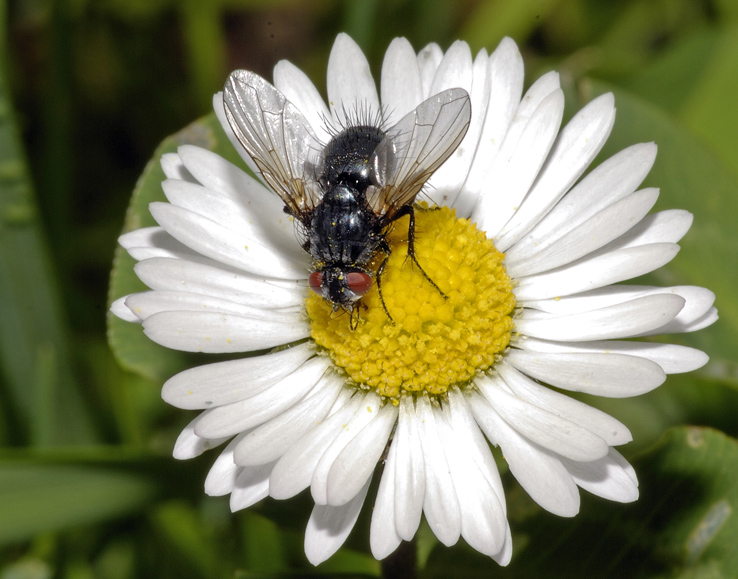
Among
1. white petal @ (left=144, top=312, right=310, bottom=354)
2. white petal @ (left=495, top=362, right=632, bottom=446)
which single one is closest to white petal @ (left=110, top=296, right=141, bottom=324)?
white petal @ (left=144, top=312, right=310, bottom=354)

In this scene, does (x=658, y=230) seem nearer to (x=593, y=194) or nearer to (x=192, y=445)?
(x=593, y=194)

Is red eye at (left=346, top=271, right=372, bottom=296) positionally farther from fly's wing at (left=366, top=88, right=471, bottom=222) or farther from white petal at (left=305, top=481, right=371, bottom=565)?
white petal at (left=305, top=481, right=371, bottom=565)

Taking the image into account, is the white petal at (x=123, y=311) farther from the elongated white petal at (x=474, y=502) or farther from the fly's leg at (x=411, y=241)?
the elongated white petal at (x=474, y=502)

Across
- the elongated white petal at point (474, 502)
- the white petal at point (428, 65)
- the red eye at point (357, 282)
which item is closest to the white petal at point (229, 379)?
the red eye at point (357, 282)

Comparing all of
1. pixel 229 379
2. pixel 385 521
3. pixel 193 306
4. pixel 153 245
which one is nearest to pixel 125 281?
pixel 153 245

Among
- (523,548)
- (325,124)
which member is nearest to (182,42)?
(325,124)
